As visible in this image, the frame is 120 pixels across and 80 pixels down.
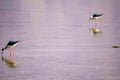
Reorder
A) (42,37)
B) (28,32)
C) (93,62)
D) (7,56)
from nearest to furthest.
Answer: (93,62) < (7,56) < (42,37) < (28,32)

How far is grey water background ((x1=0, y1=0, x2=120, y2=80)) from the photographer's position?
22.9 feet

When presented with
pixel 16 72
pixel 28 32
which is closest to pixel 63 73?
pixel 16 72

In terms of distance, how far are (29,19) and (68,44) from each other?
5.55m

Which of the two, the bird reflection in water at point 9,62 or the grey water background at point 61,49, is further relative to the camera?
the bird reflection in water at point 9,62

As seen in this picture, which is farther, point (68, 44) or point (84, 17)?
point (84, 17)

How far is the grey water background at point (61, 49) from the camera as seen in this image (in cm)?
698

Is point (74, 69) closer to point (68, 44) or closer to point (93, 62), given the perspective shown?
point (93, 62)

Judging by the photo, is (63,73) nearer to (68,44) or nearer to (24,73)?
(24,73)

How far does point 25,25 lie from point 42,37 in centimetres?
251

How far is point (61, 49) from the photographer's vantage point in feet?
29.2

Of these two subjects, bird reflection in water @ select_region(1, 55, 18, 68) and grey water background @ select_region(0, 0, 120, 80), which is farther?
bird reflection in water @ select_region(1, 55, 18, 68)

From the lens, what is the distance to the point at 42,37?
416 inches

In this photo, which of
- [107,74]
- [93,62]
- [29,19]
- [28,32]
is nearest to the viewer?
[107,74]

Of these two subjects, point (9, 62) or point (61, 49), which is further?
point (61, 49)
